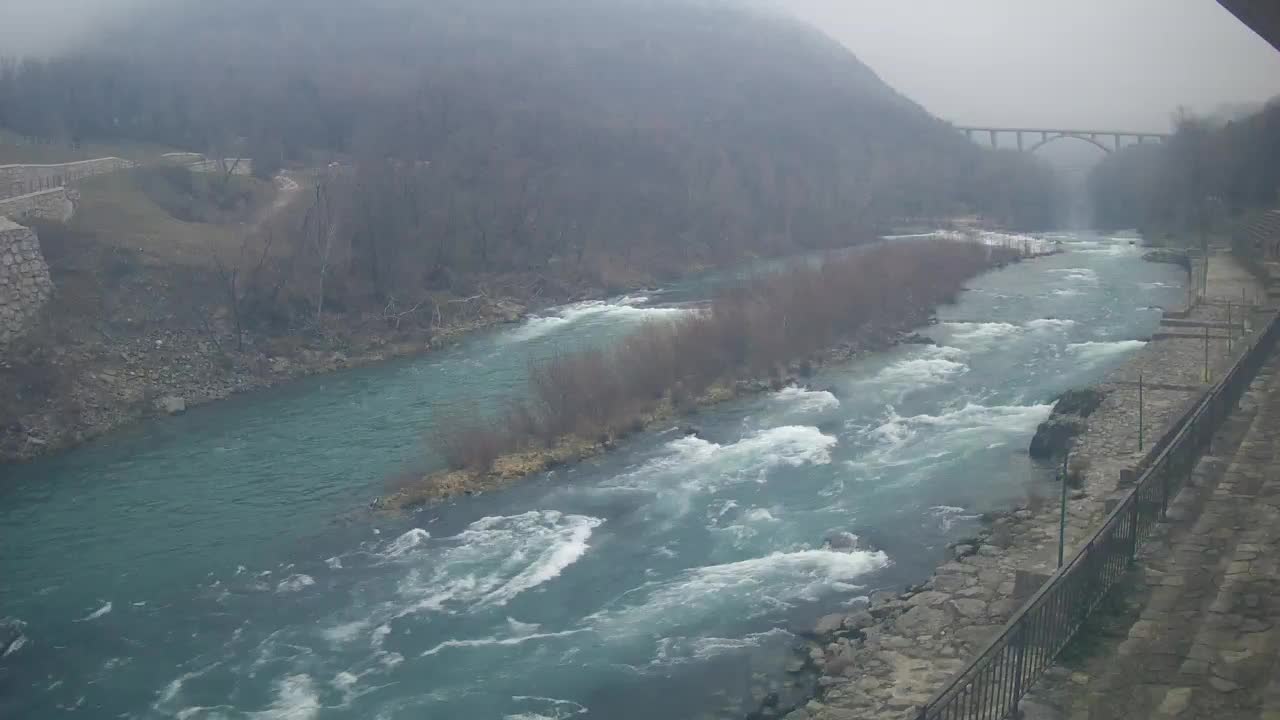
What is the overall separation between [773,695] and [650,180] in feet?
101

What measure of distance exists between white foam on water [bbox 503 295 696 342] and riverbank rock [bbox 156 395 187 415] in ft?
21.7

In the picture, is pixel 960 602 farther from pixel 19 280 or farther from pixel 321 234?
pixel 321 234

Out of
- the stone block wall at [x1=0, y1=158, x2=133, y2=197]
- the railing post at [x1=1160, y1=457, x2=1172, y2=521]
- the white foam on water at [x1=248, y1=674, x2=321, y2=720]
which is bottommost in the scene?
the white foam on water at [x1=248, y1=674, x2=321, y2=720]

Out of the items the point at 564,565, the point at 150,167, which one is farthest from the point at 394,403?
the point at 150,167

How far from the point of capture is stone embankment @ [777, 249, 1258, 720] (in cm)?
705

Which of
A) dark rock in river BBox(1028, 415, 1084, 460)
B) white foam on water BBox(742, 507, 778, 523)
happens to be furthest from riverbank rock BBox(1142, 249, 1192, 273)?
white foam on water BBox(742, 507, 778, 523)

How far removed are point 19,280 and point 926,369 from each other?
1601cm

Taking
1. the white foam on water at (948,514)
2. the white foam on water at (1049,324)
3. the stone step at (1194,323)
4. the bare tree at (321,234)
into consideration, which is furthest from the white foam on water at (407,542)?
the white foam on water at (1049,324)

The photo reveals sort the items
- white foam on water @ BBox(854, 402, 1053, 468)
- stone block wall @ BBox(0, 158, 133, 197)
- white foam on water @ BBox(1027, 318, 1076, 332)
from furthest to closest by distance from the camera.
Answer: stone block wall @ BBox(0, 158, 133, 197) < white foam on water @ BBox(1027, 318, 1076, 332) < white foam on water @ BBox(854, 402, 1053, 468)

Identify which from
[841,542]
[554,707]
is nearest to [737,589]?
[841,542]

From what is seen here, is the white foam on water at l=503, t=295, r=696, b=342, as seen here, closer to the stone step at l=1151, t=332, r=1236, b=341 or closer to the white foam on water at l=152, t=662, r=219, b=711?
the stone step at l=1151, t=332, r=1236, b=341

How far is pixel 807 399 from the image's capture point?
51.1 ft

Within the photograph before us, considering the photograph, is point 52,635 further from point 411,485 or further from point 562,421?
point 562,421

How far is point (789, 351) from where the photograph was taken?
58.0 feet
